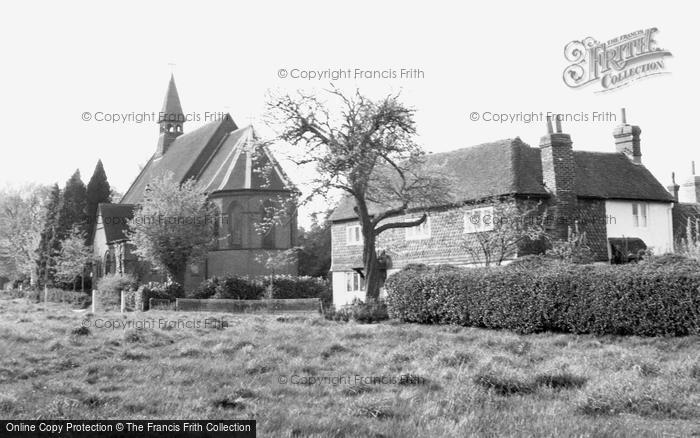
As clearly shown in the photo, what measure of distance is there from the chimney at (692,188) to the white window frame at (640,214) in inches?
623

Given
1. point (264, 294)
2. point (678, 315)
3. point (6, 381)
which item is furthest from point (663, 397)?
point (264, 294)

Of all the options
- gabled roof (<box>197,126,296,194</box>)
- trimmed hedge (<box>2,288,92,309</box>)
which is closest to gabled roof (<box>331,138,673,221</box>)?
gabled roof (<box>197,126,296,194</box>)

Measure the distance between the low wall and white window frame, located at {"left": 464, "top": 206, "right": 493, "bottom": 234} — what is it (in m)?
7.75

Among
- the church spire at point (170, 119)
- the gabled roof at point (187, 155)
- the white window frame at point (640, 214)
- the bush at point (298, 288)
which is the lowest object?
the bush at point (298, 288)

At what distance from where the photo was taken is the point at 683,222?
1604 inches

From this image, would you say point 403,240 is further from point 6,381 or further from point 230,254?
point 6,381

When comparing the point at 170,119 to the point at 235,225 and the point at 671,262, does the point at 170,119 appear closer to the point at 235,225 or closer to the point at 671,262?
the point at 235,225

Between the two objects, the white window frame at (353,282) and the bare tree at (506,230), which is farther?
the white window frame at (353,282)

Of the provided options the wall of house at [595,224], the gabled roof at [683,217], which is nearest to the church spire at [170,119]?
the wall of house at [595,224]

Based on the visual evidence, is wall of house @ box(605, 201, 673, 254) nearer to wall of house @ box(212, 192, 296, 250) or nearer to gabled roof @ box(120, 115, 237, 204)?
wall of house @ box(212, 192, 296, 250)

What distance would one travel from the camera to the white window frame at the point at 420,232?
1404 inches

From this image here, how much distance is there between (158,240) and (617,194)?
78.4 feet

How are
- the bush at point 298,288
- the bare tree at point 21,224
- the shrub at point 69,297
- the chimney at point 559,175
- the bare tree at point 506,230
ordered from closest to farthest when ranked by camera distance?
the bare tree at point 506,230, the chimney at point 559,175, the bush at point 298,288, the shrub at point 69,297, the bare tree at point 21,224

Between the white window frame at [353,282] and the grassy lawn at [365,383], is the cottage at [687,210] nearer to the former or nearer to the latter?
the white window frame at [353,282]
